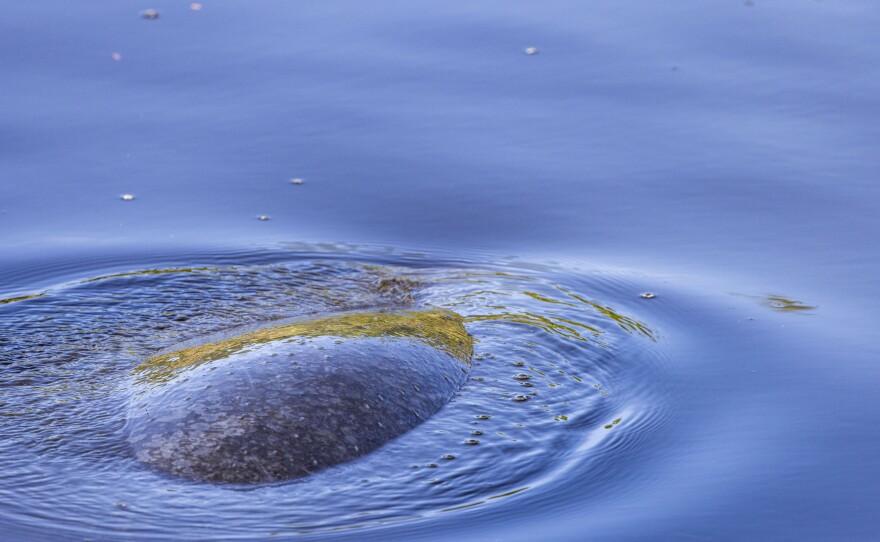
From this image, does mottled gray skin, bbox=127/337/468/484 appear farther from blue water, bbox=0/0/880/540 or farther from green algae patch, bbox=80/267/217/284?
green algae patch, bbox=80/267/217/284

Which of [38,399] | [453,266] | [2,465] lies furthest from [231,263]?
[2,465]

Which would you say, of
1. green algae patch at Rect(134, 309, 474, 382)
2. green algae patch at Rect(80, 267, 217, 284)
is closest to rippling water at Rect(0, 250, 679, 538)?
green algae patch at Rect(80, 267, 217, 284)

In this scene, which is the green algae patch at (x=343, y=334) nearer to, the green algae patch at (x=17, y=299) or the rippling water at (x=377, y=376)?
the rippling water at (x=377, y=376)

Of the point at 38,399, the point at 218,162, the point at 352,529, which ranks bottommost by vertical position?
the point at 352,529

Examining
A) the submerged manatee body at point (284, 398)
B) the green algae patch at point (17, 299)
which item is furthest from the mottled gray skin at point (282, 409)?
the green algae patch at point (17, 299)

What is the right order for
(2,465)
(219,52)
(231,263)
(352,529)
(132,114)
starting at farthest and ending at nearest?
(219,52) → (132,114) → (231,263) → (2,465) → (352,529)

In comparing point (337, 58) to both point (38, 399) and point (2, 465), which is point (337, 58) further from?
point (2, 465)

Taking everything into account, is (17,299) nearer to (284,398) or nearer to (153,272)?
(153,272)

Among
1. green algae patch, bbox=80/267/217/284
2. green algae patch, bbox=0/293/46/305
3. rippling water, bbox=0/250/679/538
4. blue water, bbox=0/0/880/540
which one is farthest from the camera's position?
green algae patch, bbox=80/267/217/284
